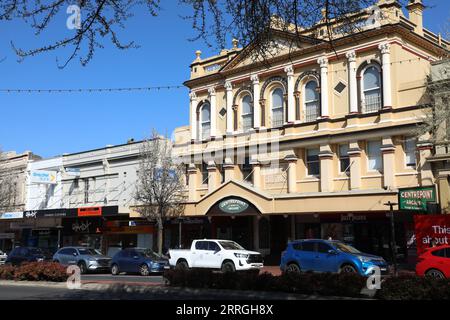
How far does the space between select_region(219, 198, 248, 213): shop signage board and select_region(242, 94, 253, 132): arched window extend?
5243 mm

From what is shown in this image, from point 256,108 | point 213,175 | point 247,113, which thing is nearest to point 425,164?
point 256,108

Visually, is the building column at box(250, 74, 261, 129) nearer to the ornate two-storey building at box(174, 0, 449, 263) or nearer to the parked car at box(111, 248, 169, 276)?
the ornate two-storey building at box(174, 0, 449, 263)

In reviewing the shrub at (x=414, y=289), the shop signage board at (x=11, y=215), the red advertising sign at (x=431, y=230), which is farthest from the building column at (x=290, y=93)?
the shop signage board at (x=11, y=215)

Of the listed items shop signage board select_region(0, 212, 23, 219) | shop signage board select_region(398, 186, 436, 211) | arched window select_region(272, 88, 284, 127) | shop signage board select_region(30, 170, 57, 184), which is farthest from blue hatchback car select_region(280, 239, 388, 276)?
shop signage board select_region(0, 212, 23, 219)

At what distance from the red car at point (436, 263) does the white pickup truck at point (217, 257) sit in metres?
7.03

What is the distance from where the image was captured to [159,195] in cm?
3456

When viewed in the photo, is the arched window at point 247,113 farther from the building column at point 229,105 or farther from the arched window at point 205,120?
the arched window at point 205,120

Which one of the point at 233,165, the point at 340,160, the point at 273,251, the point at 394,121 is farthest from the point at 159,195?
the point at 394,121

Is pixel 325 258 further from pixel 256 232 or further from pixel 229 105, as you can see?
pixel 229 105

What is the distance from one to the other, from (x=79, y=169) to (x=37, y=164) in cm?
591

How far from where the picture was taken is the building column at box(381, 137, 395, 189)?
90.4 feet

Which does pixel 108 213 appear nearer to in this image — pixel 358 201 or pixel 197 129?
pixel 197 129

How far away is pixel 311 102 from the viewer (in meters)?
31.5

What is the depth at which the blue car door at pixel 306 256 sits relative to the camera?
21500 mm
